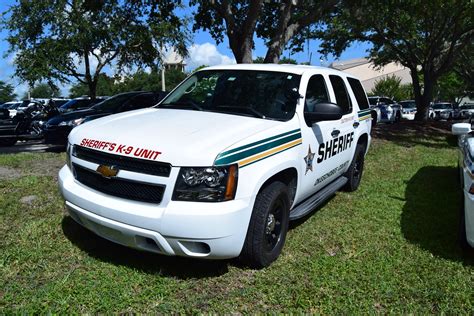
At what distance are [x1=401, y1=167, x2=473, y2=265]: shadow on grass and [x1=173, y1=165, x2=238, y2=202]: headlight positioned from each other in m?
2.43

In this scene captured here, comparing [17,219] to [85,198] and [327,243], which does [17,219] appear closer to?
[85,198]

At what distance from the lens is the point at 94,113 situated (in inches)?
404

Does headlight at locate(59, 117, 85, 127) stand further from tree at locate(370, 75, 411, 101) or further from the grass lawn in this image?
tree at locate(370, 75, 411, 101)

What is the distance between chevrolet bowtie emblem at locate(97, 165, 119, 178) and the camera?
3287 millimetres

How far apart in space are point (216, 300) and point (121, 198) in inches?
42.3

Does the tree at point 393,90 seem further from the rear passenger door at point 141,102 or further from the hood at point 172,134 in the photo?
the hood at point 172,134

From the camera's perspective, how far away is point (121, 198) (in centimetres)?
331

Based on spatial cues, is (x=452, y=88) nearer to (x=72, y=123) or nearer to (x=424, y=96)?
(x=424, y=96)

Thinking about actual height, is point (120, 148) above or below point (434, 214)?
above

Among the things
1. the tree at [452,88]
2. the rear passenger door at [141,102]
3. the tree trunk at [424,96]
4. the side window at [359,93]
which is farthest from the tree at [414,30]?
the tree at [452,88]

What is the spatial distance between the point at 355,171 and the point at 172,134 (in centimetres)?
375

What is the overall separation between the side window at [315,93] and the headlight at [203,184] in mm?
1566

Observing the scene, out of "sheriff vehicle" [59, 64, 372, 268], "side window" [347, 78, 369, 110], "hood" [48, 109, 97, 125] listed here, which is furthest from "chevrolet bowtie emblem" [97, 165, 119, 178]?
"hood" [48, 109, 97, 125]

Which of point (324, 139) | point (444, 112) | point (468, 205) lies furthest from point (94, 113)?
point (444, 112)
